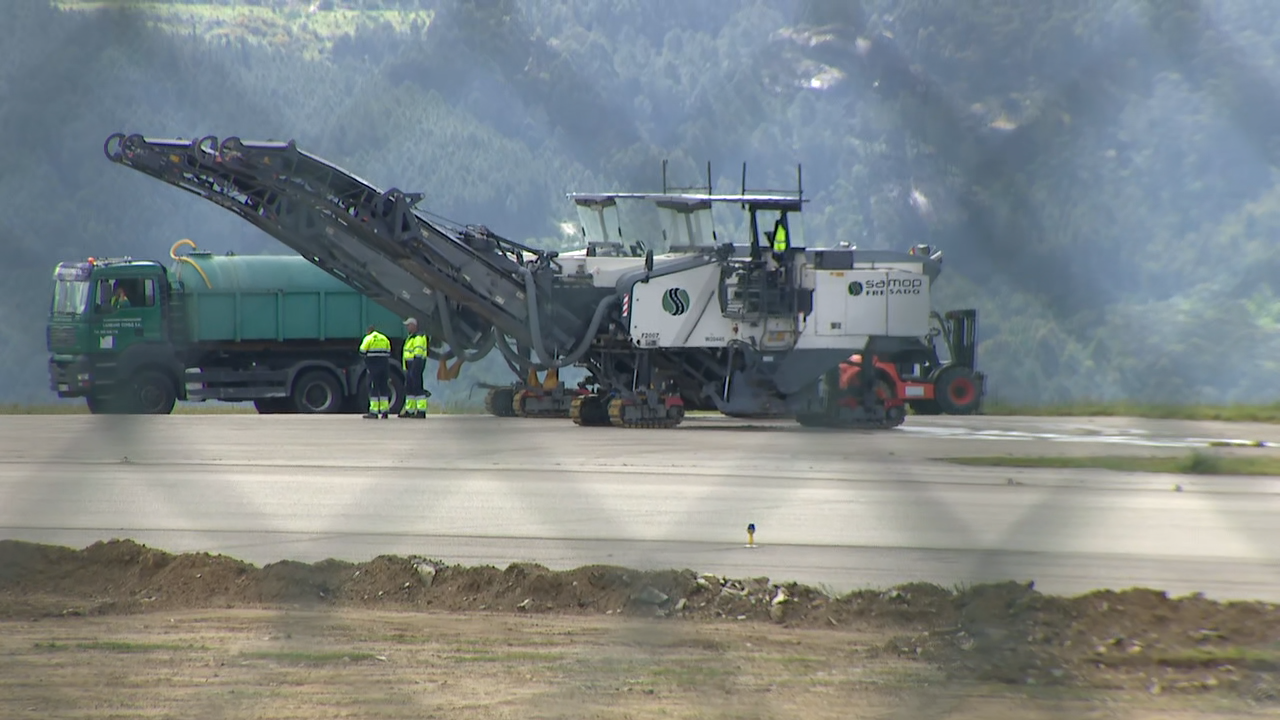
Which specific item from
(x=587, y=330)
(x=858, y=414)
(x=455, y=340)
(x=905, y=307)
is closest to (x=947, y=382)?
(x=858, y=414)

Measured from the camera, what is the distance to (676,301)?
18.2 metres

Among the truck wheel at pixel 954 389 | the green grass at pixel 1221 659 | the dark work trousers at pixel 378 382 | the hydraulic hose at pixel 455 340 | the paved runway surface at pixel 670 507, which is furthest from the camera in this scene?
the truck wheel at pixel 954 389

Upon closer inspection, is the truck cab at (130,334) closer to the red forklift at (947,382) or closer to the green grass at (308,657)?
the red forklift at (947,382)

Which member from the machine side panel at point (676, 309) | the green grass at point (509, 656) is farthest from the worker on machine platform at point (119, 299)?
the green grass at point (509, 656)

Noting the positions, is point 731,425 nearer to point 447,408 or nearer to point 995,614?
point 447,408

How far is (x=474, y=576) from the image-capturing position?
19.2ft

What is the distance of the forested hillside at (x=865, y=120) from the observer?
369 centimetres

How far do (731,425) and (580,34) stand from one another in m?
14.5

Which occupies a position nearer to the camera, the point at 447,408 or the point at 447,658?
the point at 447,658

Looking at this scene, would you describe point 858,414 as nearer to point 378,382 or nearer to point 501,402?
point 501,402

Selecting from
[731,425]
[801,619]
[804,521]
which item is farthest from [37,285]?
[731,425]

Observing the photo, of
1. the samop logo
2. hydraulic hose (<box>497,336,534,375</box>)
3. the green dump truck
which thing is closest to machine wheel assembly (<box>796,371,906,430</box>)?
the samop logo

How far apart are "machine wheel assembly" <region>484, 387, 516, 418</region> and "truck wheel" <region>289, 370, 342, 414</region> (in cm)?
369

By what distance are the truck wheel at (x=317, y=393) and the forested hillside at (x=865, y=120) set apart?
18775 mm
